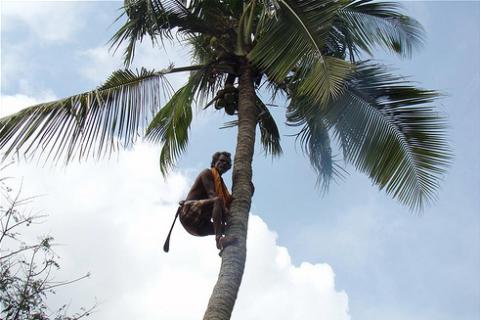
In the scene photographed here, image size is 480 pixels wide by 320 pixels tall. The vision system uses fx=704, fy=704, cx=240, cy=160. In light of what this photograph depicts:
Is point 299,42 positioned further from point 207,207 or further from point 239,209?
point 207,207

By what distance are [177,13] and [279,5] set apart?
172cm

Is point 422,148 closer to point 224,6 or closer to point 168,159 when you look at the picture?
point 224,6

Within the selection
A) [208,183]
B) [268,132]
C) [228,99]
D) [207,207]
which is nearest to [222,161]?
[208,183]

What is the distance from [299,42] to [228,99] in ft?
4.32

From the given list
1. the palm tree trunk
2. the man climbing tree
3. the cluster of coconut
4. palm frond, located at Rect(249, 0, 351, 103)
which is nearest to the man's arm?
the man climbing tree

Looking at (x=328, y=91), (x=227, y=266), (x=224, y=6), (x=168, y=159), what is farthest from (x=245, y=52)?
(x=227, y=266)

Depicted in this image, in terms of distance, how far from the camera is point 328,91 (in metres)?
7.24

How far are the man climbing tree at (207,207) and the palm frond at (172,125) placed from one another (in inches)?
77.7

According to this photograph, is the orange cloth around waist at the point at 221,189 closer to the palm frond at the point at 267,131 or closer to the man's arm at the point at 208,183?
the man's arm at the point at 208,183

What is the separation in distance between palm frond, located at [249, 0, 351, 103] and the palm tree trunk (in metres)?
0.44

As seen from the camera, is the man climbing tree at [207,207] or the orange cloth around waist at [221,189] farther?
the orange cloth around waist at [221,189]

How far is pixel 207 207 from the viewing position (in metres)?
7.16

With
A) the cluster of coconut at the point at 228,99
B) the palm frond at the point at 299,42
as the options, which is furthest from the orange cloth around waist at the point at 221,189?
the cluster of coconut at the point at 228,99

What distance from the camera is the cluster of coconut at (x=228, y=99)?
8.67 m
